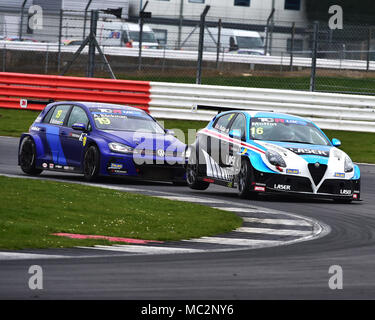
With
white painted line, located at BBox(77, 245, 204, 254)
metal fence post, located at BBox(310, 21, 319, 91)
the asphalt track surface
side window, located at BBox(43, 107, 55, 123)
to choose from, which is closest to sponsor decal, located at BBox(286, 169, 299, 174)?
the asphalt track surface

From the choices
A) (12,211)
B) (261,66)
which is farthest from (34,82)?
(12,211)

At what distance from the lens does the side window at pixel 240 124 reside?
15.0 metres

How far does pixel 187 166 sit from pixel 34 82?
10.3m

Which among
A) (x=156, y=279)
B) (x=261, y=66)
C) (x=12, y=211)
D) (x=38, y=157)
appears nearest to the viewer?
(x=156, y=279)

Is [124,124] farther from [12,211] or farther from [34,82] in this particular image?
[34,82]

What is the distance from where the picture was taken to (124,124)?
16391 millimetres

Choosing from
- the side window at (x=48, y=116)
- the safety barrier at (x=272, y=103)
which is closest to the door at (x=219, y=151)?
the side window at (x=48, y=116)

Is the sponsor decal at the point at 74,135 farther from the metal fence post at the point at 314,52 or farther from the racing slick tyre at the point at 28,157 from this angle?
the metal fence post at the point at 314,52

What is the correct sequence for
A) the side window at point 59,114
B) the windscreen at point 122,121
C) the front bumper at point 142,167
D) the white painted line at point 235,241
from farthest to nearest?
the side window at point 59,114 < the windscreen at point 122,121 < the front bumper at point 142,167 < the white painted line at point 235,241

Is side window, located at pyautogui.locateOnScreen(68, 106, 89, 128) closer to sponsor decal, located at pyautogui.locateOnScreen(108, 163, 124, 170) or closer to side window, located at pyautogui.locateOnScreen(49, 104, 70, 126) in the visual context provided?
side window, located at pyautogui.locateOnScreen(49, 104, 70, 126)

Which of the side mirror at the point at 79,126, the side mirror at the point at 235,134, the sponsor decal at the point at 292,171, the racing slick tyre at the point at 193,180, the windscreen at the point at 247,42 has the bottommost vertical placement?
the racing slick tyre at the point at 193,180

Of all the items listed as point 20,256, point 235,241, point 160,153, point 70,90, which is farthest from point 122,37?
point 20,256

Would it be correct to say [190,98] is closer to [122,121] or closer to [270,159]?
[122,121]

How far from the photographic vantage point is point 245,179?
A: 47.0 ft
